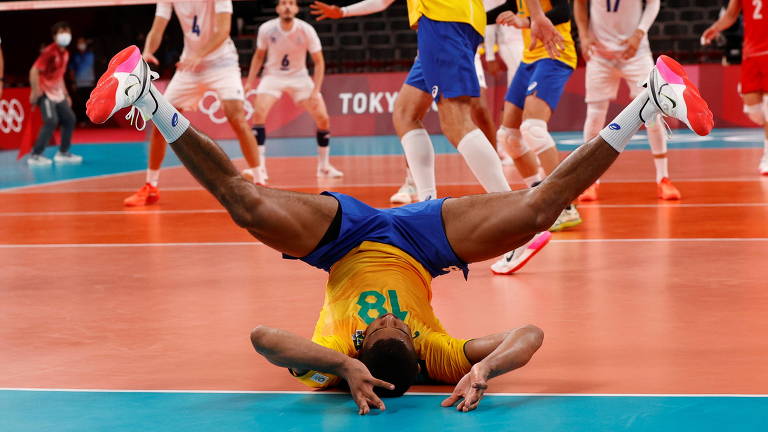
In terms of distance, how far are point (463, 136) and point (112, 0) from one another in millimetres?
6402

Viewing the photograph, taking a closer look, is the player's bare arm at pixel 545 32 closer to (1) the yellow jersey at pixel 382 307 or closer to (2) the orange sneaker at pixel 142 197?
(1) the yellow jersey at pixel 382 307

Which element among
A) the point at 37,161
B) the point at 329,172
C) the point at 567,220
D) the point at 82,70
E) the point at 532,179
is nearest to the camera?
the point at 532,179

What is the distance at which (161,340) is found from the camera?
4.32 meters

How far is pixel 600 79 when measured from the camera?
9094 mm

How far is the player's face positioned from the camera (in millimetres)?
3379

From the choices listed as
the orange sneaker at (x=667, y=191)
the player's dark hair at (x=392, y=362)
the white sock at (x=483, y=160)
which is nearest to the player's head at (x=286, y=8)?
the orange sneaker at (x=667, y=191)

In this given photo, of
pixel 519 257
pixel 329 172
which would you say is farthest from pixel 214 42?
pixel 519 257

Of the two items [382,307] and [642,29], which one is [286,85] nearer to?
[642,29]

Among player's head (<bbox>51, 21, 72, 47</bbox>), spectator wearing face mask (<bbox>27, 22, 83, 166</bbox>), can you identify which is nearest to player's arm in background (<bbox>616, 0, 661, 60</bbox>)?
spectator wearing face mask (<bbox>27, 22, 83, 166</bbox>)

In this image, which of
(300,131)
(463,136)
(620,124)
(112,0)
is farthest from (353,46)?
(620,124)

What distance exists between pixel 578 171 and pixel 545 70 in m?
3.74

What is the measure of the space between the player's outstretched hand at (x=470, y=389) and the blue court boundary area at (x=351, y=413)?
1.3 inches

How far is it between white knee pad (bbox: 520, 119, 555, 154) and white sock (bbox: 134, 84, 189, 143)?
3.87 m

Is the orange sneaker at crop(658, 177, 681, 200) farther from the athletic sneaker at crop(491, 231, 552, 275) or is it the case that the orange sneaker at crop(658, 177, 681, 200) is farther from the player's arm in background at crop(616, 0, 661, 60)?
the athletic sneaker at crop(491, 231, 552, 275)
